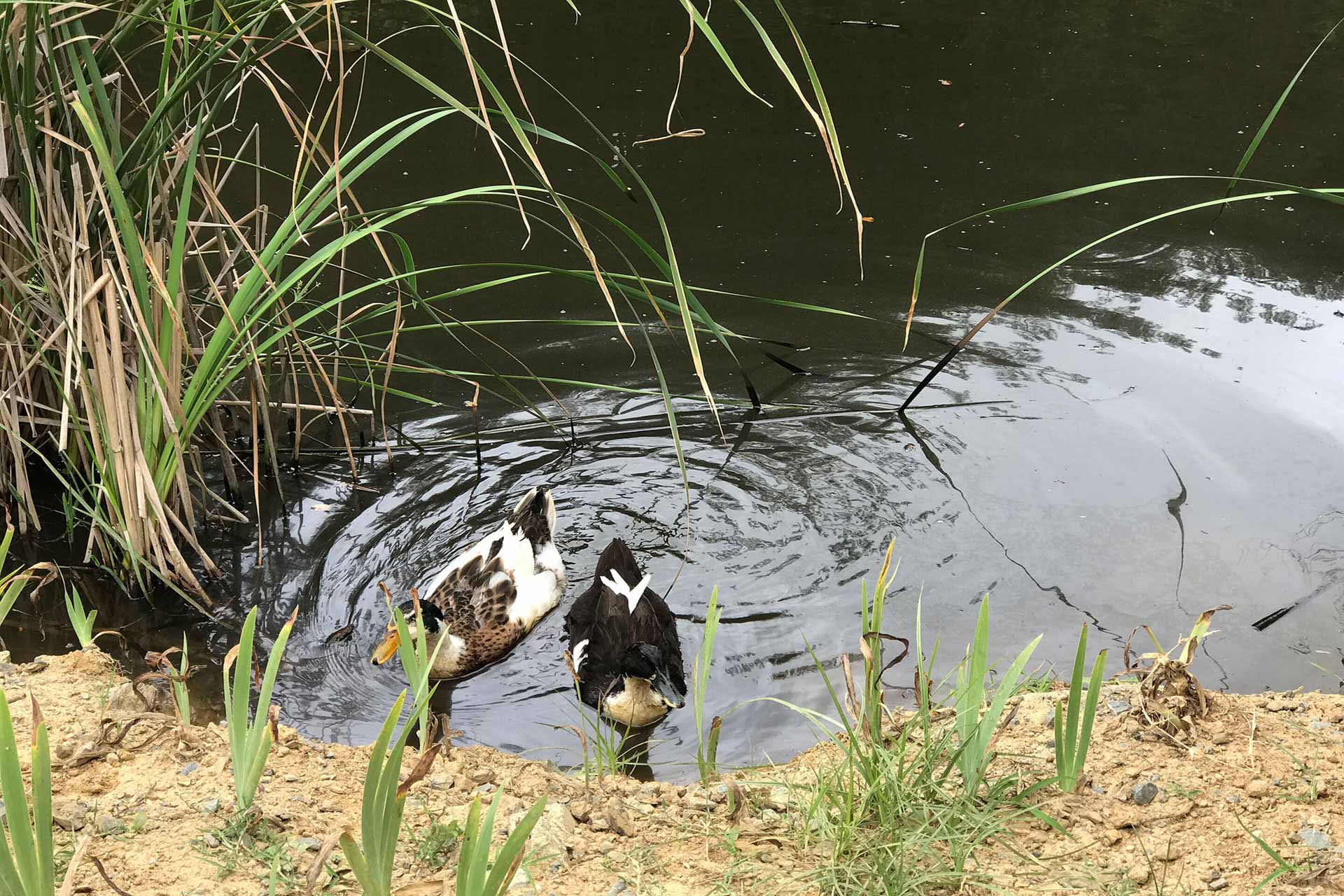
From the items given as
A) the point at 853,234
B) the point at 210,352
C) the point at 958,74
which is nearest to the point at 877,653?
the point at 210,352

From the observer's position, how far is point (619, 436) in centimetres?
551

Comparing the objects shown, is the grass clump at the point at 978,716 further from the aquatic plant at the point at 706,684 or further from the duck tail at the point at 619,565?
the duck tail at the point at 619,565

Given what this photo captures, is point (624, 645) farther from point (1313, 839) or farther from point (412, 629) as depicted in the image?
point (1313, 839)

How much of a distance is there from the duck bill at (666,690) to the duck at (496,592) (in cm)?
81

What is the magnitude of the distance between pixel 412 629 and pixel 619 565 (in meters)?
0.86

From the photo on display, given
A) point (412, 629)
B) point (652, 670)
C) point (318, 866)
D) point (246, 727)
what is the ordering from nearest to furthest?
point (318, 866) → point (246, 727) → point (652, 670) → point (412, 629)

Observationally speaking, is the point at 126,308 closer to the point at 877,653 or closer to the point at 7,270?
the point at 7,270

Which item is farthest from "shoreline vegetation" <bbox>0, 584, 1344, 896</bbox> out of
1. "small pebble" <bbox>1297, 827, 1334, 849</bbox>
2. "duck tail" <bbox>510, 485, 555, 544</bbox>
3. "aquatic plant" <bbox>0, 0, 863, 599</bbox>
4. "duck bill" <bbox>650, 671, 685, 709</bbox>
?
"duck tail" <bbox>510, 485, 555, 544</bbox>

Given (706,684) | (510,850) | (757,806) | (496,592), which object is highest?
(510,850)

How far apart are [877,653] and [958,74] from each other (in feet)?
25.9

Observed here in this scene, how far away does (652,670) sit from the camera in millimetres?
4125

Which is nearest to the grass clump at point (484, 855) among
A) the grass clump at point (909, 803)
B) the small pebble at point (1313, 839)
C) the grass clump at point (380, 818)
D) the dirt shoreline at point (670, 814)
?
the grass clump at point (380, 818)

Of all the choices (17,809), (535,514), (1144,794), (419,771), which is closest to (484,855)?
(419,771)

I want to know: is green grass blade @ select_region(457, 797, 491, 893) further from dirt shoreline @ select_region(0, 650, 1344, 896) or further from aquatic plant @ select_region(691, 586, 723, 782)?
aquatic plant @ select_region(691, 586, 723, 782)
